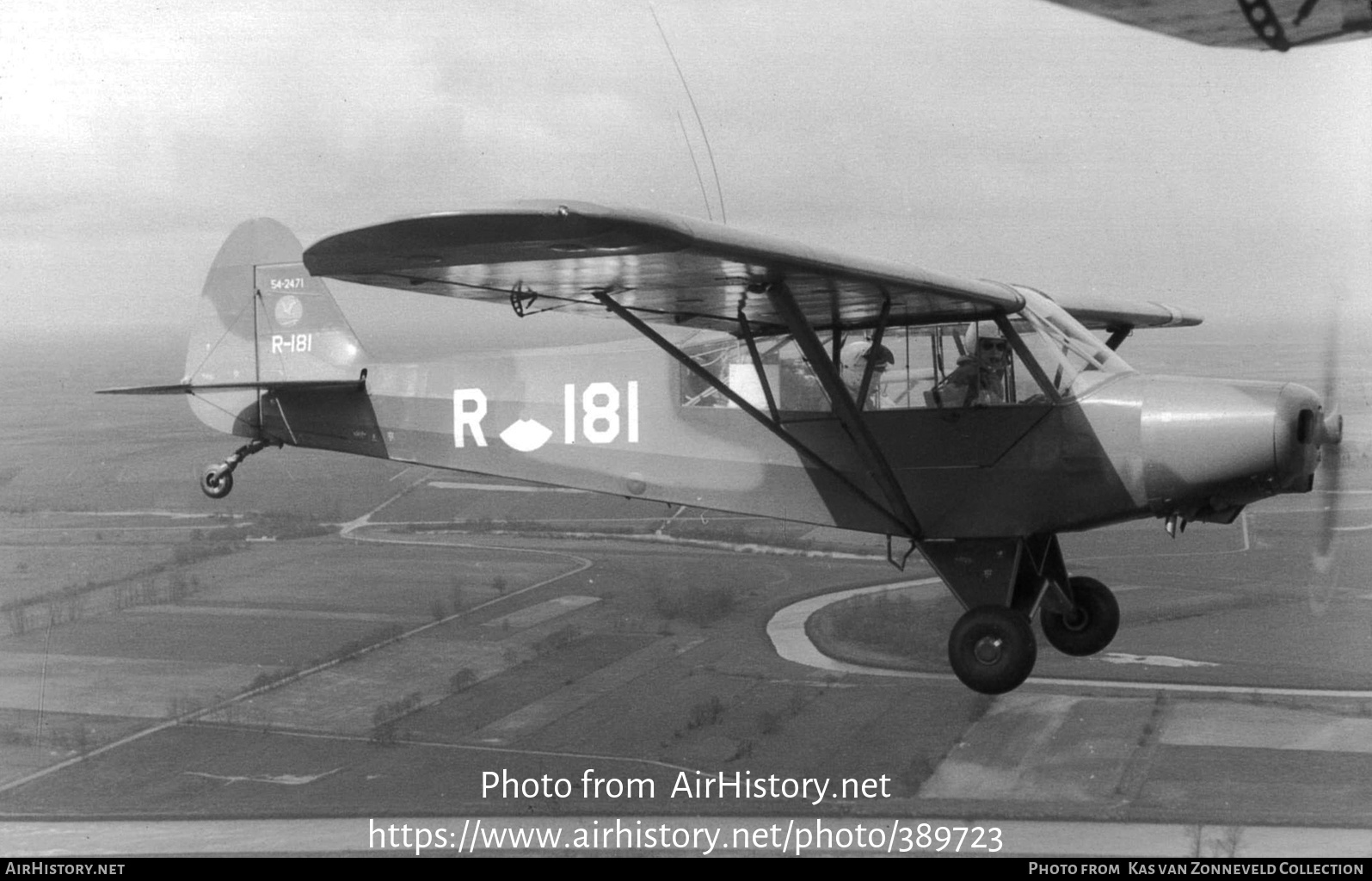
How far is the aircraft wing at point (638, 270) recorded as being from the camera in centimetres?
478

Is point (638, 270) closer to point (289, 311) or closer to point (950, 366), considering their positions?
point (950, 366)

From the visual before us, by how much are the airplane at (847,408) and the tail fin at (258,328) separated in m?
0.91

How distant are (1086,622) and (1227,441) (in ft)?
5.88

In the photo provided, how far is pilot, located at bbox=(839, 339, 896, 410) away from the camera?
744 centimetres

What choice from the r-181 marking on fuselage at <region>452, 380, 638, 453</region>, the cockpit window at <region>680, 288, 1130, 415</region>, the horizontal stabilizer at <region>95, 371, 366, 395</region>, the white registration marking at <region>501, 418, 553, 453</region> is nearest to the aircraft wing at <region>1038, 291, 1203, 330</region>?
the cockpit window at <region>680, 288, 1130, 415</region>

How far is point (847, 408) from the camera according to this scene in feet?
23.1

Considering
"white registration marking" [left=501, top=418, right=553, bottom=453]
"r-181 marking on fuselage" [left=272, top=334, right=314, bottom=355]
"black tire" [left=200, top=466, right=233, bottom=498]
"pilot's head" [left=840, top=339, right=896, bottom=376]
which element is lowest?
"black tire" [left=200, top=466, right=233, bottom=498]

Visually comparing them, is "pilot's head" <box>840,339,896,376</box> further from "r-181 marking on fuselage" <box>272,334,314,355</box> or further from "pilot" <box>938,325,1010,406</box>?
"r-181 marking on fuselage" <box>272,334,314,355</box>

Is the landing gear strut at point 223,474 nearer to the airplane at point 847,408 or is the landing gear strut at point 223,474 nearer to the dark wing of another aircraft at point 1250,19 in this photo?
the airplane at point 847,408

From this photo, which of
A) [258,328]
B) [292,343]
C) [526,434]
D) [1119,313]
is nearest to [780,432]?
[526,434]

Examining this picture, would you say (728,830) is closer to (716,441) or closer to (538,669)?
(716,441)

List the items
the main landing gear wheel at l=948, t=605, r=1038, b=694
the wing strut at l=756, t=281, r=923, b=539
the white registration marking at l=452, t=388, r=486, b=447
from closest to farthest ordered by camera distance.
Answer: the wing strut at l=756, t=281, r=923, b=539 → the main landing gear wheel at l=948, t=605, r=1038, b=694 → the white registration marking at l=452, t=388, r=486, b=447

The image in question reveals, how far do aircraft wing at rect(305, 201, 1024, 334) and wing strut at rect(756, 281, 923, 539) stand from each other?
5 centimetres

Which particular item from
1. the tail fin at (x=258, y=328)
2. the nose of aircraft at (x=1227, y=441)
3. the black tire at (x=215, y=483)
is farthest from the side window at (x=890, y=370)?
the black tire at (x=215, y=483)
